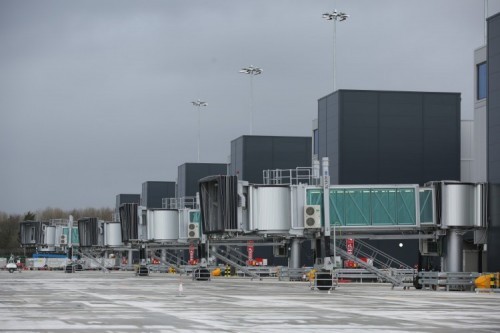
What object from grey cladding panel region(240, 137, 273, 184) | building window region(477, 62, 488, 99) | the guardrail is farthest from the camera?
grey cladding panel region(240, 137, 273, 184)

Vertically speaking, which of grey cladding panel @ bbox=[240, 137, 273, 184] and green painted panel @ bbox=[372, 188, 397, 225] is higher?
grey cladding panel @ bbox=[240, 137, 273, 184]

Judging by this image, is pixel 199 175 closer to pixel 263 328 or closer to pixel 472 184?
pixel 472 184

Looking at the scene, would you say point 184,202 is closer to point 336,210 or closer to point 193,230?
point 193,230

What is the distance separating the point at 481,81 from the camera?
79.5 m

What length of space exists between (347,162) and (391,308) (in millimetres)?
→ 69676

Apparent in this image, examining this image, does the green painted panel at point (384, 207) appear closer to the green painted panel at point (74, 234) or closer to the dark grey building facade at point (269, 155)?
the dark grey building facade at point (269, 155)

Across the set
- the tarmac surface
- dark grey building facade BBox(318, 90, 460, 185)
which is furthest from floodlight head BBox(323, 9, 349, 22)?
the tarmac surface

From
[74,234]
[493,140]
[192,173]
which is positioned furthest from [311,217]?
[192,173]

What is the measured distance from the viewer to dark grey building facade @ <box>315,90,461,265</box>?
112562 millimetres

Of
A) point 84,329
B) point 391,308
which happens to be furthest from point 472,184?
point 84,329

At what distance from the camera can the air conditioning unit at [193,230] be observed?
118m

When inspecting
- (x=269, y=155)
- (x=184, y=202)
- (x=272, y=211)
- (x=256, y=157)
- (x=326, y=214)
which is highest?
(x=269, y=155)

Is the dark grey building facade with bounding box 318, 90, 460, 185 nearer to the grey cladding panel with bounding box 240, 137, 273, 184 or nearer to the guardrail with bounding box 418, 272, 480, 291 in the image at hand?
the grey cladding panel with bounding box 240, 137, 273, 184

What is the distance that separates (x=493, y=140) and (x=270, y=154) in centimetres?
8315
